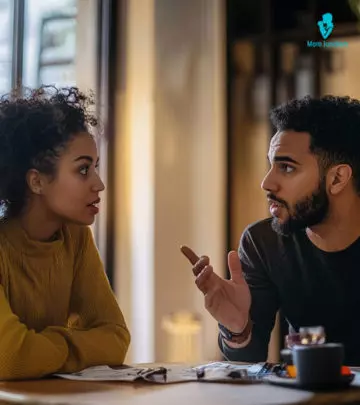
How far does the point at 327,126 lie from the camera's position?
189 cm

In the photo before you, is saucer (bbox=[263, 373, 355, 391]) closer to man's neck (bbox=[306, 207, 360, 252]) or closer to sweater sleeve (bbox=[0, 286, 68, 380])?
sweater sleeve (bbox=[0, 286, 68, 380])

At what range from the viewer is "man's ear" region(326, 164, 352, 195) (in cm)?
187

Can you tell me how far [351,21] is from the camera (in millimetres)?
3518

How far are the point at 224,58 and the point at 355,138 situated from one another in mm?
→ 1928

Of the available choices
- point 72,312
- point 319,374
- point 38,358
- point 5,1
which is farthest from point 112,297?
point 5,1

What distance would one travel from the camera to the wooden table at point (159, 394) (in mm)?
1123

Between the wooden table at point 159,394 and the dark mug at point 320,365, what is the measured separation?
0.03 m

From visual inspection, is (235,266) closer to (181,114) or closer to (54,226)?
(54,226)

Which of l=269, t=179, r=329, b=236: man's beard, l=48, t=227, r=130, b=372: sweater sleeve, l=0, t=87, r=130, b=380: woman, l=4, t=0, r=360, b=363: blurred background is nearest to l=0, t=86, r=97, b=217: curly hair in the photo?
l=0, t=87, r=130, b=380: woman

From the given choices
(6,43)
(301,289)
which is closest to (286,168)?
(301,289)

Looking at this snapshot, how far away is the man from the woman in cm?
34

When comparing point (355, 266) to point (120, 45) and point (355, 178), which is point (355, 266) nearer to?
point (355, 178)

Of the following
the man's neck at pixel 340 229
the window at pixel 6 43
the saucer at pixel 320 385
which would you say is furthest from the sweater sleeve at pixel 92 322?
the window at pixel 6 43

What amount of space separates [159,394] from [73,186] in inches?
20.7
